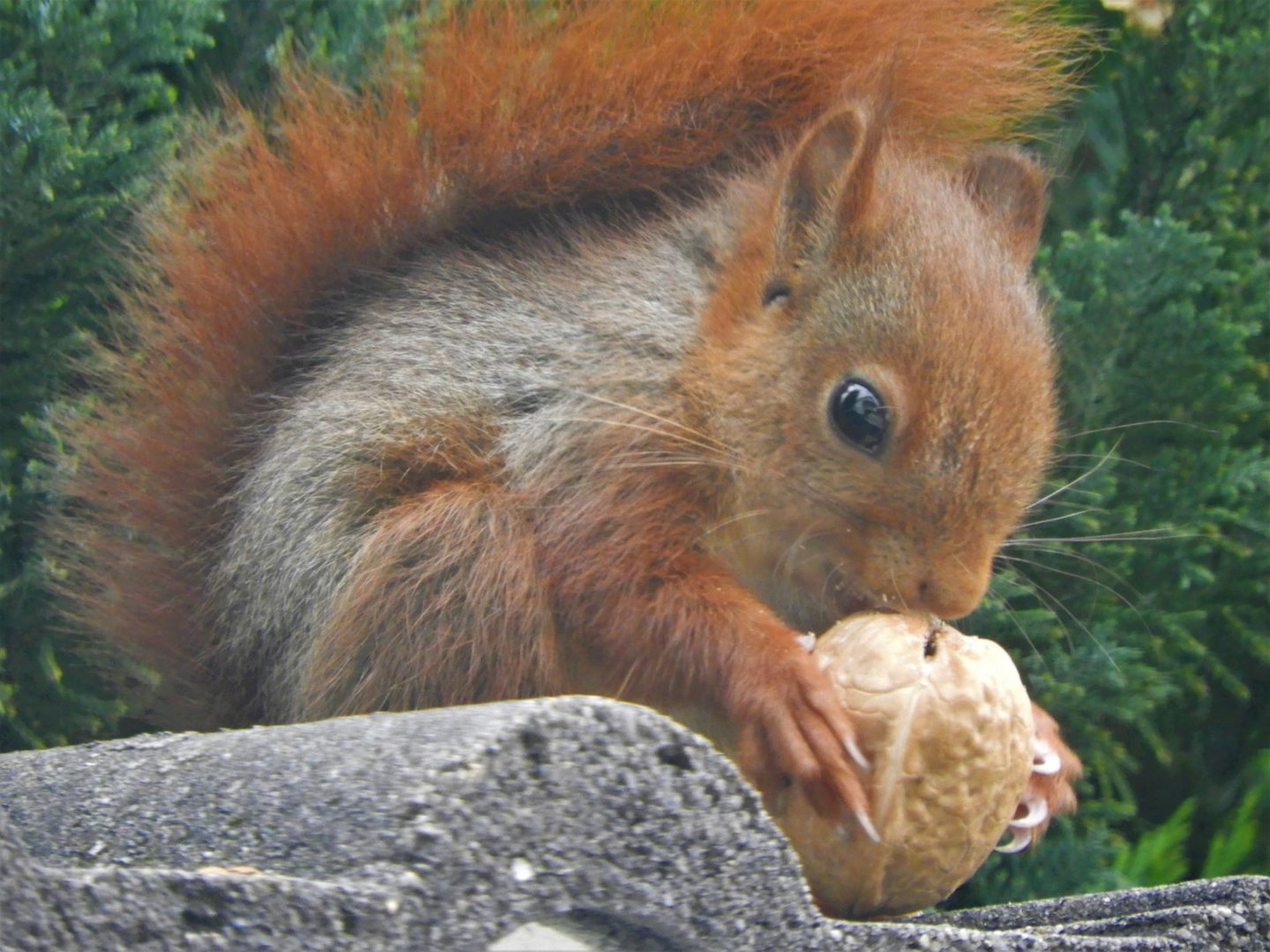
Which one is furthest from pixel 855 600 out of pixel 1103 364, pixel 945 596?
pixel 1103 364

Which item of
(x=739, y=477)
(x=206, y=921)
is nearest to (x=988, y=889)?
(x=739, y=477)

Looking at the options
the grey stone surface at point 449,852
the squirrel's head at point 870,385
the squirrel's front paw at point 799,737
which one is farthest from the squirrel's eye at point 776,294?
the grey stone surface at point 449,852

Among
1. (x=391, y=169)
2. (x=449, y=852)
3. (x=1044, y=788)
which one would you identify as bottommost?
(x=1044, y=788)

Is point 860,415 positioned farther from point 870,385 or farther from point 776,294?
point 776,294

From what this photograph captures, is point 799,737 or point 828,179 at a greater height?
point 828,179

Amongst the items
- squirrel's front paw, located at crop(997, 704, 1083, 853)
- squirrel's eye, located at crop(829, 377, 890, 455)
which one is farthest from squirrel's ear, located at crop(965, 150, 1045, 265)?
squirrel's front paw, located at crop(997, 704, 1083, 853)

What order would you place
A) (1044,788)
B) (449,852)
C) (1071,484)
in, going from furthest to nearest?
1. (1071,484)
2. (1044,788)
3. (449,852)

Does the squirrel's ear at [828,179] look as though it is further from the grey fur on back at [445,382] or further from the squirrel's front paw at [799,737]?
the squirrel's front paw at [799,737]

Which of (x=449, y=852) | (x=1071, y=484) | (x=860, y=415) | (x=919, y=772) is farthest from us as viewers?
(x=1071, y=484)

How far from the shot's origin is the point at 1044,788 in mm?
1168

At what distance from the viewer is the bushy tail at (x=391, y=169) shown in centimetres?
121

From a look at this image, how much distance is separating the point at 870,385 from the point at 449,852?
55 centimetres

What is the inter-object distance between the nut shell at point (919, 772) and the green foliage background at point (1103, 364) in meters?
0.37

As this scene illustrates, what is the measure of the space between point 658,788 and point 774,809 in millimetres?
296
